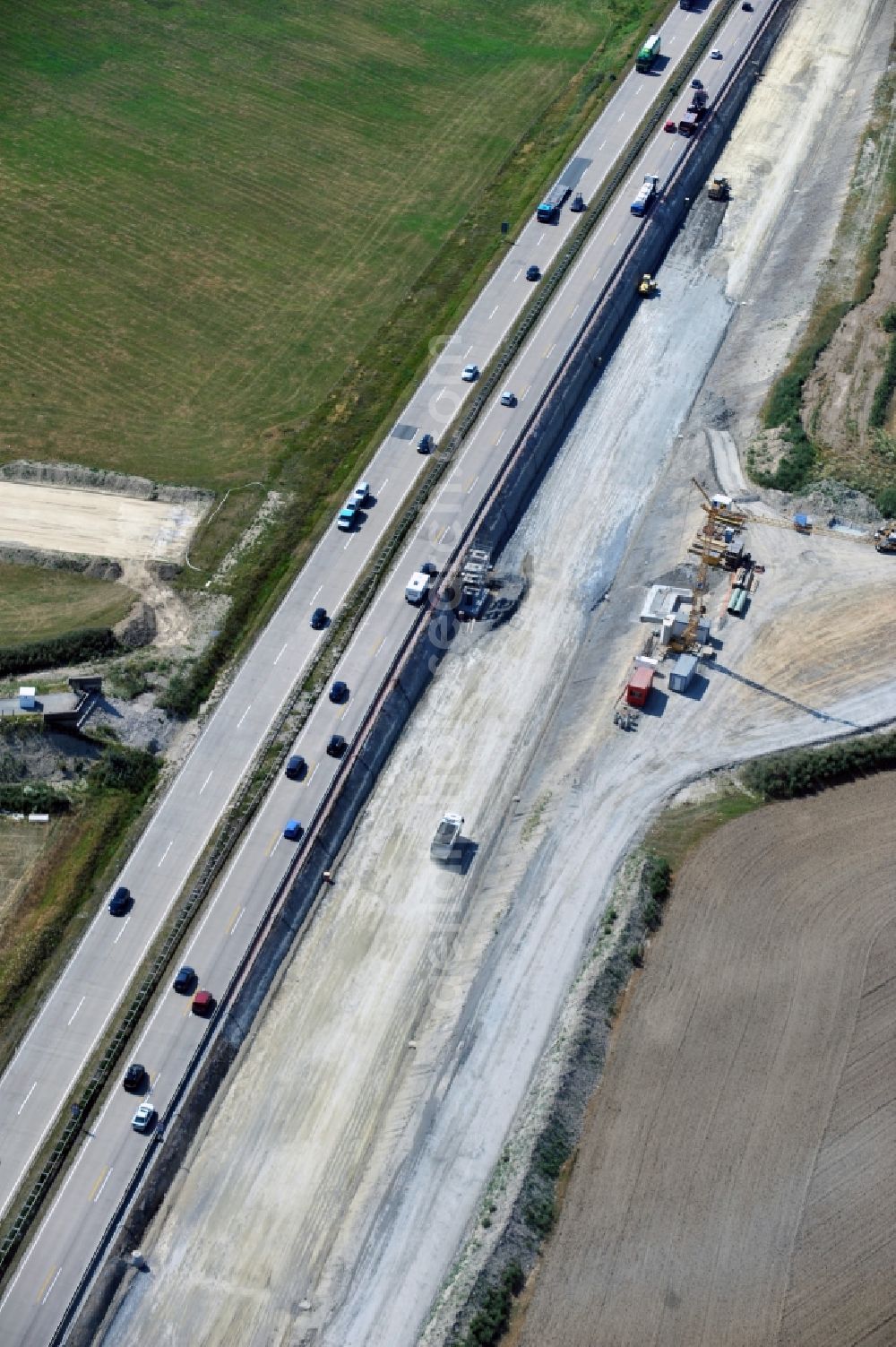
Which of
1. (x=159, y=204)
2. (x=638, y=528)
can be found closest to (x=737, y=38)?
(x=159, y=204)

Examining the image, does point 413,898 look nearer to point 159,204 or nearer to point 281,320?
point 281,320

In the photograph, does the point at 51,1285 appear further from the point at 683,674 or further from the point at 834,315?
the point at 834,315

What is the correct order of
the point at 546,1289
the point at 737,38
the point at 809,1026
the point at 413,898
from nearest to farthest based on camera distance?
the point at 546,1289, the point at 809,1026, the point at 413,898, the point at 737,38

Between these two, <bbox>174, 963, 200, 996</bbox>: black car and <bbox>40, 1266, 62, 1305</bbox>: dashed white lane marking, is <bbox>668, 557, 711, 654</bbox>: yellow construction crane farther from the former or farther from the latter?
<bbox>40, 1266, 62, 1305</bbox>: dashed white lane marking

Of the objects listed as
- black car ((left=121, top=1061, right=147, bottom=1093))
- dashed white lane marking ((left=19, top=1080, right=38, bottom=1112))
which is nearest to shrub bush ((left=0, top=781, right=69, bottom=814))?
dashed white lane marking ((left=19, top=1080, right=38, bottom=1112))

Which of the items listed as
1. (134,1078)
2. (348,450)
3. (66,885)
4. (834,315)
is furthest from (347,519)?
Result: (834,315)

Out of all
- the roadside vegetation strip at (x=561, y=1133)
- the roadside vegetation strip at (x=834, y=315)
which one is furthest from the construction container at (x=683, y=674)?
the roadside vegetation strip at (x=834, y=315)
